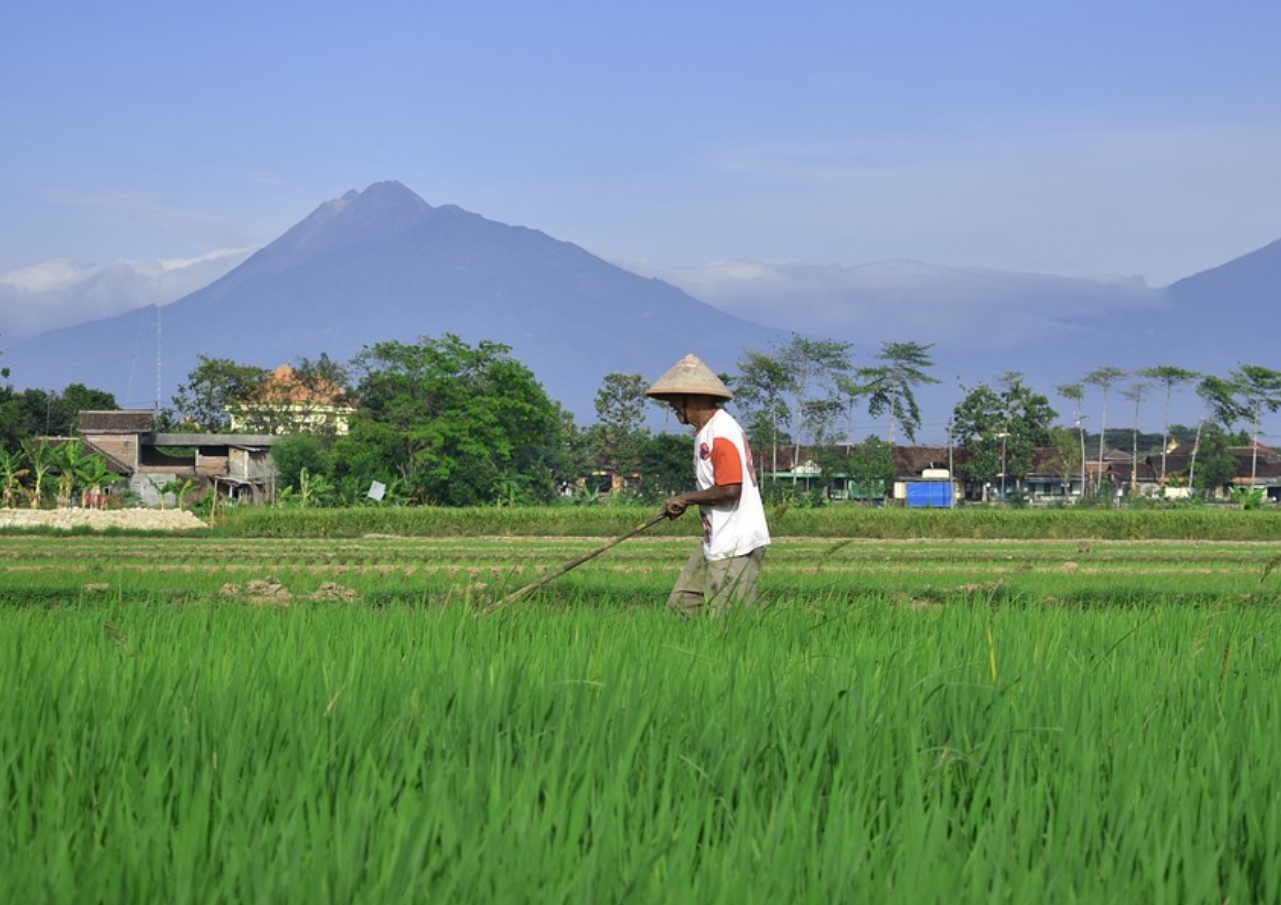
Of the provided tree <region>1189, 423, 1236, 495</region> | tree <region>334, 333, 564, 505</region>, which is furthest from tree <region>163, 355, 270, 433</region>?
tree <region>1189, 423, 1236, 495</region>

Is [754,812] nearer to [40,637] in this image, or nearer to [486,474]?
[40,637]

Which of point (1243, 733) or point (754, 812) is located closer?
point (754, 812)

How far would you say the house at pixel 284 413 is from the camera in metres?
73.1

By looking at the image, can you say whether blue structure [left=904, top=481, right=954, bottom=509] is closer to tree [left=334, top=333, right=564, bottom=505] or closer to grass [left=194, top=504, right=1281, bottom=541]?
tree [left=334, top=333, right=564, bottom=505]

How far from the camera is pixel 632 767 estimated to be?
2.90 meters

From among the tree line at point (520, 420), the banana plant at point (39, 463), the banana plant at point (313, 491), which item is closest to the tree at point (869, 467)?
the tree line at point (520, 420)

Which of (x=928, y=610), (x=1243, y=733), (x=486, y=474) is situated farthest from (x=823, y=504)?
(x=1243, y=733)

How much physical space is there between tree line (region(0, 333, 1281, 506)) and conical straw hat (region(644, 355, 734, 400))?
37168mm

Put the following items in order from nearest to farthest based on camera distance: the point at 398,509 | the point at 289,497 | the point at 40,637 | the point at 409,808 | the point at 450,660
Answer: the point at 409,808, the point at 450,660, the point at 40,637, the point at 398,509, the point at 289,497

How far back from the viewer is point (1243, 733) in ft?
10.9

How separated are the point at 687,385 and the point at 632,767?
14.3 ft

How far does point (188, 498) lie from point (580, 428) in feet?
141

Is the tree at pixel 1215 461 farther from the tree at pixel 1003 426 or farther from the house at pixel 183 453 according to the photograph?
the house at pixel 183 453

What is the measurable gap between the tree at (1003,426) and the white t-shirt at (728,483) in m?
77.8
